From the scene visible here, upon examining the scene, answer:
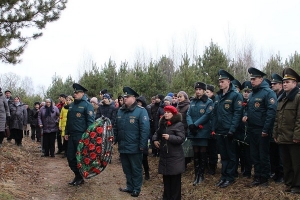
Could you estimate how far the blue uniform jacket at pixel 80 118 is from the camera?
25.7ft

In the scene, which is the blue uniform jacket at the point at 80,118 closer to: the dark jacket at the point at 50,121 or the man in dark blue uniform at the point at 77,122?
the man in dark blue uniform at the point at 77,122

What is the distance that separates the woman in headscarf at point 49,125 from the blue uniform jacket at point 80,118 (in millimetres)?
4511

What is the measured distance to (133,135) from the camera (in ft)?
23.8

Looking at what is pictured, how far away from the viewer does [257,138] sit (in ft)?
22.9

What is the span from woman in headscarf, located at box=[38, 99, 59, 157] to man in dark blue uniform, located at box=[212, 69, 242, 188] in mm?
6732

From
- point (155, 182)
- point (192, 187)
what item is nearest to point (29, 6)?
point (155, 182)

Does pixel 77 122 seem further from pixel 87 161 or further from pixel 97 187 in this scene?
pixel 97 187

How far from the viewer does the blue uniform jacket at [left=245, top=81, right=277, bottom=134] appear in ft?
21.8

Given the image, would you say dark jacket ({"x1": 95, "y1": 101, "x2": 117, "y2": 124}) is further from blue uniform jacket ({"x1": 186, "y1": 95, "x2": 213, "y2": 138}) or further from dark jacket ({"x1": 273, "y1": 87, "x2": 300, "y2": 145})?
dark jacket ({"x1": 273, "y1": 87, "x2": 300, "y2": 145})

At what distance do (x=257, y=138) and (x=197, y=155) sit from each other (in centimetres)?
157

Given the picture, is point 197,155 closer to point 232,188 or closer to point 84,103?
point 232,188

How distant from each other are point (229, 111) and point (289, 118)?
60.3 inches

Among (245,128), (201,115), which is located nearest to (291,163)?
(245,128)

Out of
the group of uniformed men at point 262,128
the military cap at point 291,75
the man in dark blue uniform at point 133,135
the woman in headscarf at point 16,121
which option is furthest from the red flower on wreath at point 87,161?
the woman in headscarf at point 16,121
